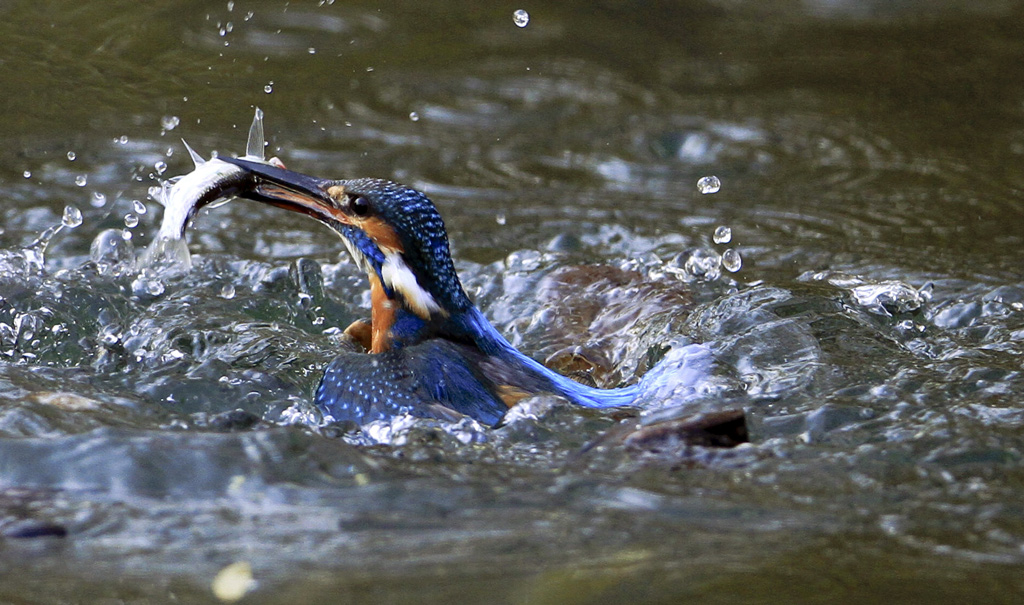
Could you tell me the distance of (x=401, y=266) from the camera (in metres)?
3.01

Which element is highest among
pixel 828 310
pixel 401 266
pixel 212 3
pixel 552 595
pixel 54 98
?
pixel 212 3

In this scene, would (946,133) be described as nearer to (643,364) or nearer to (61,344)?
(643,364)

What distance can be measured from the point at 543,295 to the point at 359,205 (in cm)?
102

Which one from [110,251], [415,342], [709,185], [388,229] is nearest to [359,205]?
[388,229]

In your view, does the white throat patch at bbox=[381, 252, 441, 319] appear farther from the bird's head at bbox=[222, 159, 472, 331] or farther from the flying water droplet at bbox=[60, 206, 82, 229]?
the flying water droplet at bbox=[60, 206, 82, 229]

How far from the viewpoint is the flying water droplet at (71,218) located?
4277 millimetres

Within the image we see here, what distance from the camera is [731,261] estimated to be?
13.4ft

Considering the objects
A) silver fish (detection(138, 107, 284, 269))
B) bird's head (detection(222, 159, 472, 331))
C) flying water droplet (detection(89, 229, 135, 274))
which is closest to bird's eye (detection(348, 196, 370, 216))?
bird's head (detection(222, 159, 472, 331))

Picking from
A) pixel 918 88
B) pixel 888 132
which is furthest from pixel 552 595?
pixel 918 88

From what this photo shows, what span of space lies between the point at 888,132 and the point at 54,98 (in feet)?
11.7

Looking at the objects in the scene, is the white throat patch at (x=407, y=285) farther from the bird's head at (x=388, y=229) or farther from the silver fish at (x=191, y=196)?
the silver fish at (x=191, y=196)

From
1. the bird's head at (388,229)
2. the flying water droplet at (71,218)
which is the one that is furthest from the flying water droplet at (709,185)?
the flying water droplet at (71,218)

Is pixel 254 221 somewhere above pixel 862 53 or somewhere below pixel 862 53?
below

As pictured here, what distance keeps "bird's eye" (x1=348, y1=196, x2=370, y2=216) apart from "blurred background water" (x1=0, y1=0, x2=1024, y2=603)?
19.1 inches
